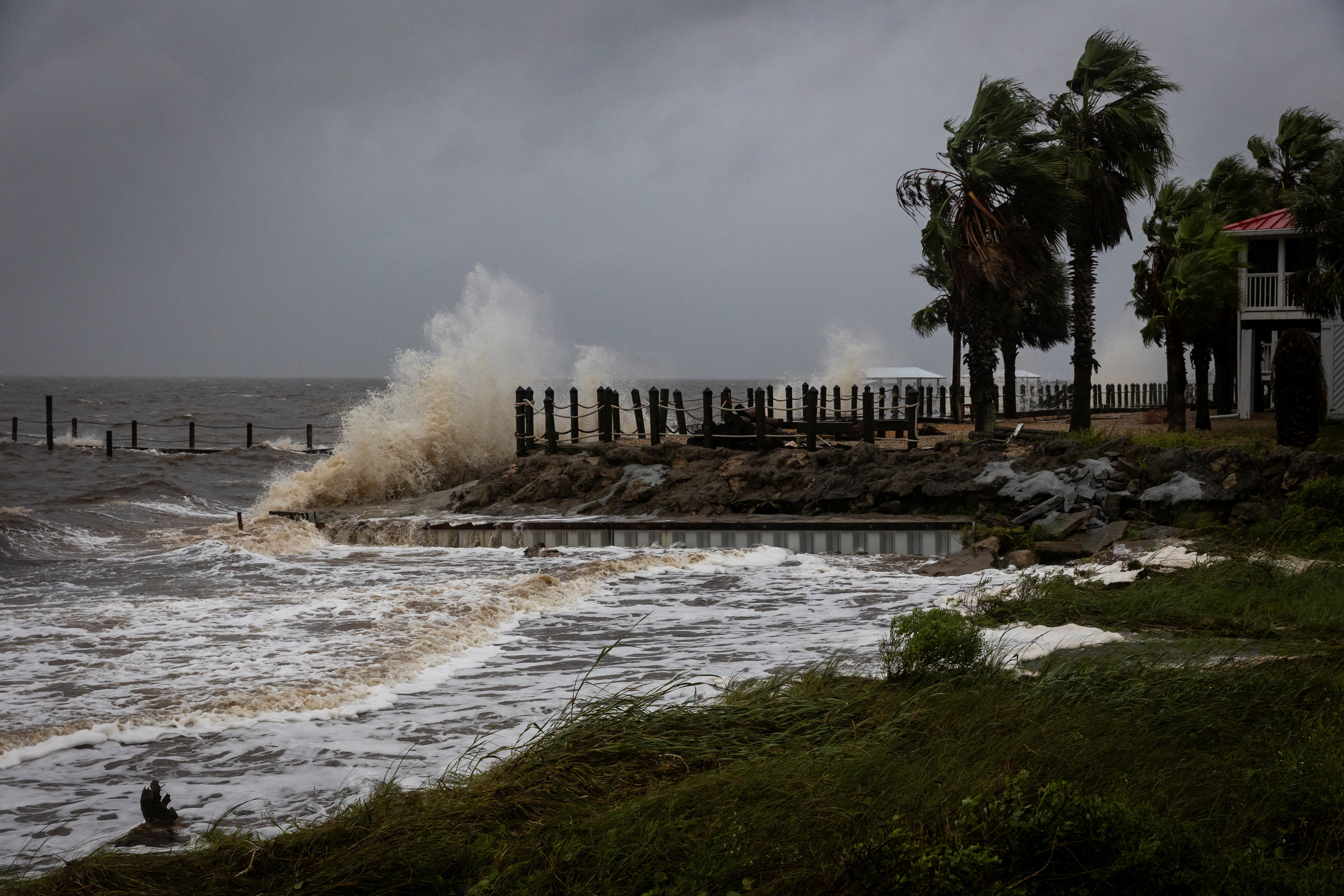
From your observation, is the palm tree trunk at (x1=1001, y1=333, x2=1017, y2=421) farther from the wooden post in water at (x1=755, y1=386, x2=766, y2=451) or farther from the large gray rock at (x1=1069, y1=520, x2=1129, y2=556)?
the large gray rock at (x1=1069, y1=520, x2=1129, y2=556)

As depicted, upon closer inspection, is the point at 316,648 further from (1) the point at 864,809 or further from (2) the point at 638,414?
(2) the point at 638,414

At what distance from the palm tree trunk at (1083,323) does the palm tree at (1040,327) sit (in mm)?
7201

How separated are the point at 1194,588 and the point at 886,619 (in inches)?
93.4

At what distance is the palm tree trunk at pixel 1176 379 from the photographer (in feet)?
75.4

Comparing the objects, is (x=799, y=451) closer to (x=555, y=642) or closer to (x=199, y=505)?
(x=555, y=642)

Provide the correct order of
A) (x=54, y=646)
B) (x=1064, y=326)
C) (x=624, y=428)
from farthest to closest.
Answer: (x=1064, y=326)
(x=624, y=428)
(x=54, y=646)

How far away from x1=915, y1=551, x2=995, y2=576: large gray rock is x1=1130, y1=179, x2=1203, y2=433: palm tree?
39.1ft

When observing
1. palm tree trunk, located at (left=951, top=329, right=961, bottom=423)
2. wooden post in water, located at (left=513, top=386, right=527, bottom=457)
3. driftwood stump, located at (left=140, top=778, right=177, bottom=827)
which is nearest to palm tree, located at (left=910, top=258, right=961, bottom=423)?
palm tree trunk, located at (left=951, top=329, right=961, bottom=423)

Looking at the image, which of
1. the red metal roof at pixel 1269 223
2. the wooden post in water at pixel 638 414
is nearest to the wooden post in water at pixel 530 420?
the wooden post in water at pixel 638 414

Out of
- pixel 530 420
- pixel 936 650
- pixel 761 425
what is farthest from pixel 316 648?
pixel 530 420

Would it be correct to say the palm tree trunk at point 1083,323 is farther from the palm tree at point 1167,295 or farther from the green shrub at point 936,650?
the green shrub at point 936,650

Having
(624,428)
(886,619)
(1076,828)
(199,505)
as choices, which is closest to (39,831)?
(1076,828)

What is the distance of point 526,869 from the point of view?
139 inches

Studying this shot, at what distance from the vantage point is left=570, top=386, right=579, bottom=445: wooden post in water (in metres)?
21.5
